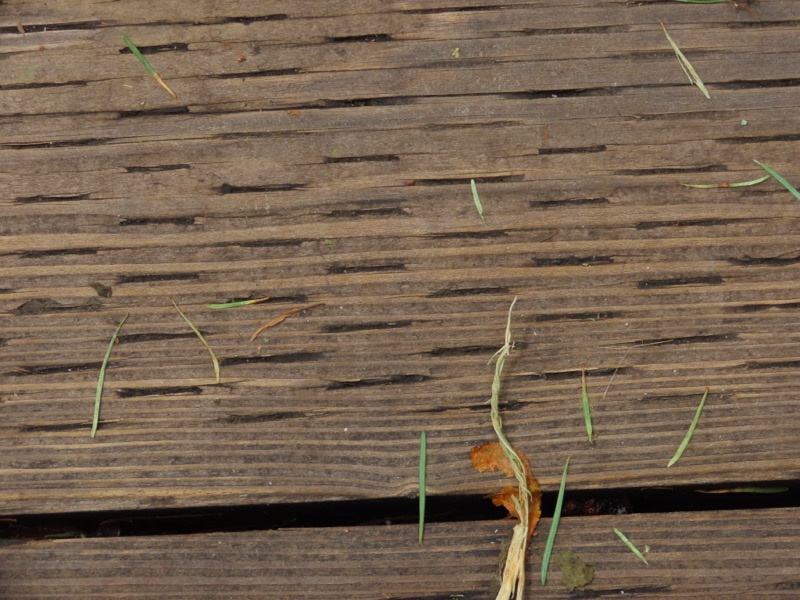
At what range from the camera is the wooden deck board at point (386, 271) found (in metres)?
1.62

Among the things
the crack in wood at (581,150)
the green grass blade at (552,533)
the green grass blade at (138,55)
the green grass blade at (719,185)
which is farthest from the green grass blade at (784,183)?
the green grass blade at (138,55)

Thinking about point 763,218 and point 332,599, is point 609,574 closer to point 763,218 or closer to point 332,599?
point 332,599

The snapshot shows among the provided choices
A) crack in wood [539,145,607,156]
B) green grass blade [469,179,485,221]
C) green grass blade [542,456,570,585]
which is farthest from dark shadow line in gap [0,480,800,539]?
crack in wood [539,145,607,156]

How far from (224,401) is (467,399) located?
0.52 m

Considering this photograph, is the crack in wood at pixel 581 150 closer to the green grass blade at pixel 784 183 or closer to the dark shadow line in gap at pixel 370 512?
the green grass blade at pixel 784 183

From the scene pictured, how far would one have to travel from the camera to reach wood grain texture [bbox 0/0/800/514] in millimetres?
1621

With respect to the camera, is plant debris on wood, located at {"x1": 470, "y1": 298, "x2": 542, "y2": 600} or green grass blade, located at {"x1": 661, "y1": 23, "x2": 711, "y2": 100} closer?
plant debris on wood, located at {"x1": 470, "y1": 298, "x2": 542, "y2": 600}

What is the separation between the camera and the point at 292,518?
1.76m

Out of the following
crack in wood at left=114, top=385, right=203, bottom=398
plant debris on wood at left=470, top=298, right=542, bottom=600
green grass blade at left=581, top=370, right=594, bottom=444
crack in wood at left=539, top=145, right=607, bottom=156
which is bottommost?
plant debris on wood at left=470, top=298, right=542, bottom=600

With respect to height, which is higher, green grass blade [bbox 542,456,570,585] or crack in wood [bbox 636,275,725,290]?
crack in wood [bbox 636,275,725,290]

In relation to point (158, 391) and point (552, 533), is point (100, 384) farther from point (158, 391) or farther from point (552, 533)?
point (552, 533)

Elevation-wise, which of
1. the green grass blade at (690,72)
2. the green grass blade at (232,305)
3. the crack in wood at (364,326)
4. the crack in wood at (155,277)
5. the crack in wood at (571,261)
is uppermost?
the green grass blade at (690,72)

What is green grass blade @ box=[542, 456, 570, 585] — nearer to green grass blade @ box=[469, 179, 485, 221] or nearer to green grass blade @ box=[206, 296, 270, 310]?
→ green grass blade @ box=[469, 179, 485, 221]

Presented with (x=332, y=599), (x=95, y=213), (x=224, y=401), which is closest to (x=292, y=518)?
(x=332, y=599)
